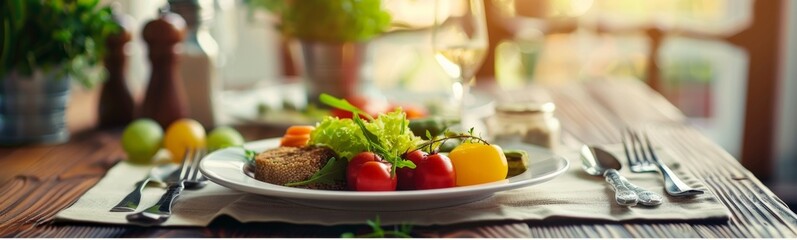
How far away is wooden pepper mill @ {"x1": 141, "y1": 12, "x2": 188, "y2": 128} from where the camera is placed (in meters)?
1.61

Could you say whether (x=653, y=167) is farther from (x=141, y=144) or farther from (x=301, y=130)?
(x=141, y=144)

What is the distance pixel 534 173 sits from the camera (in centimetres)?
112

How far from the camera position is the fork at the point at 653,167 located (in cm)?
109

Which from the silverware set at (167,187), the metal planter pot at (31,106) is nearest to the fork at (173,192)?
the silverware set at (167,187)

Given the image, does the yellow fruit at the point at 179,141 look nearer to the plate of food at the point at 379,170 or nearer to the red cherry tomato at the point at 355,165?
the plate of food at the point at 379,170

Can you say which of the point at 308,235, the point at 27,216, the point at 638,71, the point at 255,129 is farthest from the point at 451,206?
the point at 638,71

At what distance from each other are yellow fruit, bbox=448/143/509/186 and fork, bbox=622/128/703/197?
0.20m

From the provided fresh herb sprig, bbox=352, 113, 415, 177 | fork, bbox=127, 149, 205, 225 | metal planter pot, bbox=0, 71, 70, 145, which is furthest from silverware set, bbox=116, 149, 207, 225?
metal planter pot, bbox=0, 71, 70, 145

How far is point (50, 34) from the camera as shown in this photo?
1509mm

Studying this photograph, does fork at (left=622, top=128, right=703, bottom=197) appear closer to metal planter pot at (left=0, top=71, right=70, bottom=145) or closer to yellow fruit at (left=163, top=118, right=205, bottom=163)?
yellow fruit at (left=163, top=118, right=205, bottom=163)

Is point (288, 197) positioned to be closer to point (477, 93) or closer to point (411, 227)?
point (411, 227)

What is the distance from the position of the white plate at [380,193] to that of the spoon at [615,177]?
0.07m

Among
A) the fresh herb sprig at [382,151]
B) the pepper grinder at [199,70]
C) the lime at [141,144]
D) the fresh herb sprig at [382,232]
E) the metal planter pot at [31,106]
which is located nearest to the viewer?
the fresh herb sprig at [382,232]

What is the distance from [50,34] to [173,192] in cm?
55
